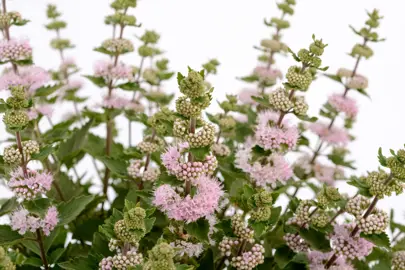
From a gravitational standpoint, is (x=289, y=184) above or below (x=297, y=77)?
below

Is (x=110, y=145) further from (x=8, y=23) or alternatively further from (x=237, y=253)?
(x=237, y=253)

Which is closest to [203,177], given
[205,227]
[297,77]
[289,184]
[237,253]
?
[205,227]

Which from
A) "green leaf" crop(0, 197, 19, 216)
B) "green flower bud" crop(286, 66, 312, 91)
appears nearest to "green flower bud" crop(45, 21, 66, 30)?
"green leaf" crop(0, 197, 19, 216)

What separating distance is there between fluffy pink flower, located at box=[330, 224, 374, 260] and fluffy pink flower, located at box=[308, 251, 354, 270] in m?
0.09

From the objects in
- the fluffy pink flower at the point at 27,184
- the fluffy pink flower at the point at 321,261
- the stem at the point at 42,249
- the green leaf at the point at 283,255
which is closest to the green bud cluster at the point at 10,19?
the fluffy pink flower at the point at 27,184

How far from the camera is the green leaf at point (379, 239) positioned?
1.58 metres

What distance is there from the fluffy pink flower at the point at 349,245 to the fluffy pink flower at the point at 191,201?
455mm

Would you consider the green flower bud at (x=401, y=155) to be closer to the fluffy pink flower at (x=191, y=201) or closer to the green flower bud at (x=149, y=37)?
the fluffy pink flower at (x=191, y=201)

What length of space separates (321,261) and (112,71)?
4.21 ft

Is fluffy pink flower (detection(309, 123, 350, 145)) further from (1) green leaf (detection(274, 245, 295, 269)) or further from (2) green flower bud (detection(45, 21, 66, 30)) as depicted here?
(2) green flower bud (detection(45, 21, 66, 30))

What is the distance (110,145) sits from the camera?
259 cm

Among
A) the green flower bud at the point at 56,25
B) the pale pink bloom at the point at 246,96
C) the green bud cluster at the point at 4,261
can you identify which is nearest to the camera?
the green bud cluster at the point at 4,261

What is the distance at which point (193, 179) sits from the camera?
144 cm

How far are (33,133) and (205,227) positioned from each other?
44.6 inches
